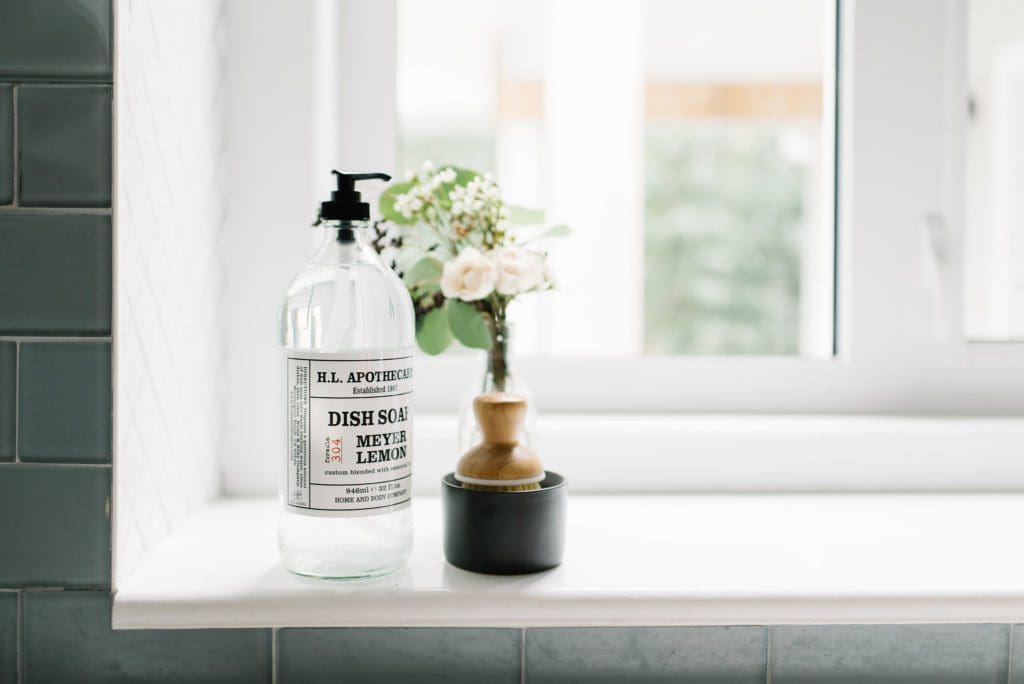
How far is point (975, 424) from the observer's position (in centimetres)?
91

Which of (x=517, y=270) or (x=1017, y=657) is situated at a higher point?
(x=517, y=270)

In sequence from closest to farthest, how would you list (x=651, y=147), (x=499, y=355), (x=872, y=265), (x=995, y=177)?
(x=499, y=355), (x=872, y=265), (x=995, y=177), (x=651, y=147)

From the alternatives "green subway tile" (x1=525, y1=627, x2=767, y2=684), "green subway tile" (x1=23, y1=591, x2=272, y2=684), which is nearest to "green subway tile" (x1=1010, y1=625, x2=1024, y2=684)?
Result: "green subway tile" (x1=525, y1=627, x2=767, y2=684)

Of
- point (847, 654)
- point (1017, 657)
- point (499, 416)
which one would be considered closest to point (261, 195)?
point (499, 416)

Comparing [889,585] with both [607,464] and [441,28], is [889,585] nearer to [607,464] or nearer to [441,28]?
[607,464]

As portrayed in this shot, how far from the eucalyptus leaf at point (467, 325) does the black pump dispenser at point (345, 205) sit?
0.40 feet

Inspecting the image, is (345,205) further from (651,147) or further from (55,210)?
(651,147)

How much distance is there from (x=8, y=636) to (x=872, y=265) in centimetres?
93

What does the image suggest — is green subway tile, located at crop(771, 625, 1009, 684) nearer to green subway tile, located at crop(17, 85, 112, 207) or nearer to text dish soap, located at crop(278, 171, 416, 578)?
text dish soap, located at crop(278, 171, 416, 578)

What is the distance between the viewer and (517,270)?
0.60 metres

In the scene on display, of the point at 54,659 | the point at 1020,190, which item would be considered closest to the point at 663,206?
the point at 1020,190

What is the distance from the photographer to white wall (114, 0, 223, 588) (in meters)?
0.56

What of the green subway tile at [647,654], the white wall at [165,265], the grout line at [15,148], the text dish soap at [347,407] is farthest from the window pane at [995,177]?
the grout line at [15,148]

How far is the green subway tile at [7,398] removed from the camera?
0.55 metres
